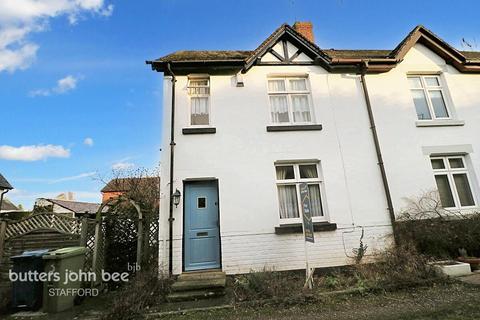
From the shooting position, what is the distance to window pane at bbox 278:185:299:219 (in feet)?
24.2

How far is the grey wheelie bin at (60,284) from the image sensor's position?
4992mm

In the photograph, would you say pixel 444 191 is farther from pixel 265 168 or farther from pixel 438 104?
pixel 265 168

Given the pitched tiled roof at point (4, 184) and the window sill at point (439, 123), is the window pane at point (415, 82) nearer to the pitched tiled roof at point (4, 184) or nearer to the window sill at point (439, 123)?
the window sill at point (439, 123)

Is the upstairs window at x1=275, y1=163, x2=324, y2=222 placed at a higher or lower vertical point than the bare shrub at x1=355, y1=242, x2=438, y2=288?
higher

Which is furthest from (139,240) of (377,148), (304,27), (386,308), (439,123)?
(304,27)

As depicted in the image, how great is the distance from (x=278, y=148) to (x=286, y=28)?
4302 mm

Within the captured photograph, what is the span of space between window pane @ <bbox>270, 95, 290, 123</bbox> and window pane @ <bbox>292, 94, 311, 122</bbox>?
0.94 feet

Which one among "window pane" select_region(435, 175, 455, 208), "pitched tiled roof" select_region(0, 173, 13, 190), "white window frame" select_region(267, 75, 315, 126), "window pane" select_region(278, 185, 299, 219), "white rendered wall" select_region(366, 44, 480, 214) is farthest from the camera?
"pitched tiled roof" select_region(0, 173, 13, 190)

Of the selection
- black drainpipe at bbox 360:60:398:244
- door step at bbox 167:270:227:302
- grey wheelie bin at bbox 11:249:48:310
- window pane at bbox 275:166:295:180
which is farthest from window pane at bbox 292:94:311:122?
grey wheelie bin at bbox 11:249:48:310

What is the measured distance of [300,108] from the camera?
840 centimetres

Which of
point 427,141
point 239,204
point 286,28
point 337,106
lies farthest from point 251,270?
point 286,28

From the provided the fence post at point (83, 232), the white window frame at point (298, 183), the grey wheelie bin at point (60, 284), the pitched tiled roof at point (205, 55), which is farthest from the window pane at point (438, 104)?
the grey wheelie bin at point (60, 284)

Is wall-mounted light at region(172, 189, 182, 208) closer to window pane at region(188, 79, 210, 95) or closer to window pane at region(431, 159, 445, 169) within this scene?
window pane at region(188, 79, 210, 95)

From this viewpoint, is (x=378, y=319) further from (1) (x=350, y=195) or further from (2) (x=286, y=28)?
(2) (x=286, y=28)
